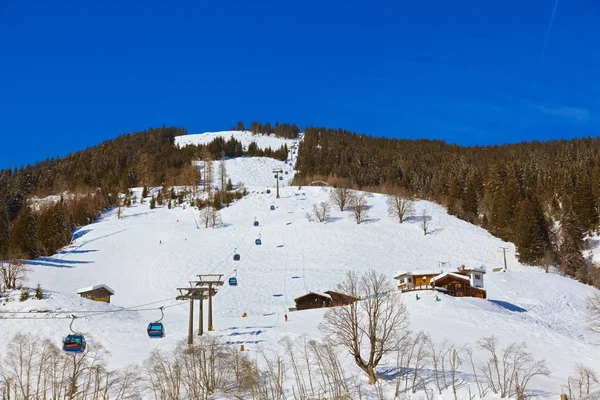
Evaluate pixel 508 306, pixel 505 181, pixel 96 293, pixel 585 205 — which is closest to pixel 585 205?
pixel 585 205

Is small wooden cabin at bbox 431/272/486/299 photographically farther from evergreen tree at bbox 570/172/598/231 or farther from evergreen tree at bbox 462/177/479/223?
evergreen tree at bbox 462/177/479/223

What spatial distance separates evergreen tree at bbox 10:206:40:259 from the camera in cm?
7894

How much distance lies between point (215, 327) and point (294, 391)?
63.5 feet

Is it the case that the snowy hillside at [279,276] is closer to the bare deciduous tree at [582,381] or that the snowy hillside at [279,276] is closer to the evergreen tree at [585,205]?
the bare deciduous tree at [582,381]

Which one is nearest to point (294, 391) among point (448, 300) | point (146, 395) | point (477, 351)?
point (146, 395)

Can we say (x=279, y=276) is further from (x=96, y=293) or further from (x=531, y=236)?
(x=531, y=236)

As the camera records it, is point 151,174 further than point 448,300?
Yes

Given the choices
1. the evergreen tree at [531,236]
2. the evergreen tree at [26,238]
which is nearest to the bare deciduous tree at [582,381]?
the evergreen tree at [531,236]

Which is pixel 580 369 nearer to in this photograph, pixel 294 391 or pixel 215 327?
pixel 294 391

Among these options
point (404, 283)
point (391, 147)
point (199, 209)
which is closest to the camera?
point (404, 283)

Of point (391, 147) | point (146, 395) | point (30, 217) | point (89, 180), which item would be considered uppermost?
point (391, 147)

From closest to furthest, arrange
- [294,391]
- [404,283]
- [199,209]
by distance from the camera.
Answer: [294,391] → [404,283] → [199,209]

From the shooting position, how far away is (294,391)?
102 ft

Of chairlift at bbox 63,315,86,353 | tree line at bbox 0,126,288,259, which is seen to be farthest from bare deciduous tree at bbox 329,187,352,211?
chairlift at bbox 63,315,86,353
